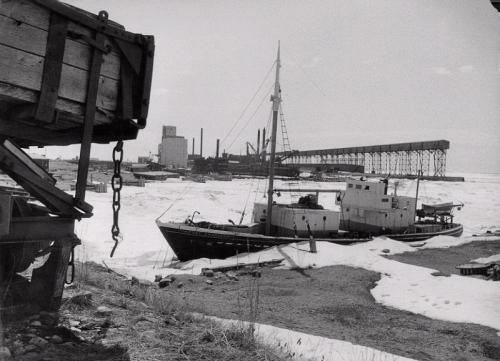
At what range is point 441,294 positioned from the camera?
10.8m

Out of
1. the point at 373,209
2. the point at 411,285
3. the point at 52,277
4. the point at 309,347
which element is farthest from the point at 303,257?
the point at 52,277

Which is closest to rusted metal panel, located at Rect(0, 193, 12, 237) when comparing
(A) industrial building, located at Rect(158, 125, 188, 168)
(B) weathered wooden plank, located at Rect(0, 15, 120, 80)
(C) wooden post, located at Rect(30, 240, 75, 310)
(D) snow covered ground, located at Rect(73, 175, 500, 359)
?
(C) wooden post, located at Rect(30, 240, 75, 310)

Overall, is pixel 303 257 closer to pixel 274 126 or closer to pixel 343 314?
pixel 343 314

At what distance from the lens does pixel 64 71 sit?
302cm

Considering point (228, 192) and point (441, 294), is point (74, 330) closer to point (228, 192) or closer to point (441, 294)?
point (441, 294)

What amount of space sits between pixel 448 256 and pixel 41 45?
19793 millimetres

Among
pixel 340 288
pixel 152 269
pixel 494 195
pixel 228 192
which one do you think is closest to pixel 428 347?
pixel 340 288

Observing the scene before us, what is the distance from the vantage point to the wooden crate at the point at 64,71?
2.69m

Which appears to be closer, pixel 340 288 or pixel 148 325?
pixel 148 325

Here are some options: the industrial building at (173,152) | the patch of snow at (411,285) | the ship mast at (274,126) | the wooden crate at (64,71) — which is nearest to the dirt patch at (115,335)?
the wooden crate at (64,71)

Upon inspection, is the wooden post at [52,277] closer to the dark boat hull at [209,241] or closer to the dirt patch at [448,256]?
the dark boat hull at [209,241]

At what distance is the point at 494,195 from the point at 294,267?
4857cm

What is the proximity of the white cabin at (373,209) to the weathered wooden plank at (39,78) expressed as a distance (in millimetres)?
20448

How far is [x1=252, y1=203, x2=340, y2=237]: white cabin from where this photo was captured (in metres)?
18.9
